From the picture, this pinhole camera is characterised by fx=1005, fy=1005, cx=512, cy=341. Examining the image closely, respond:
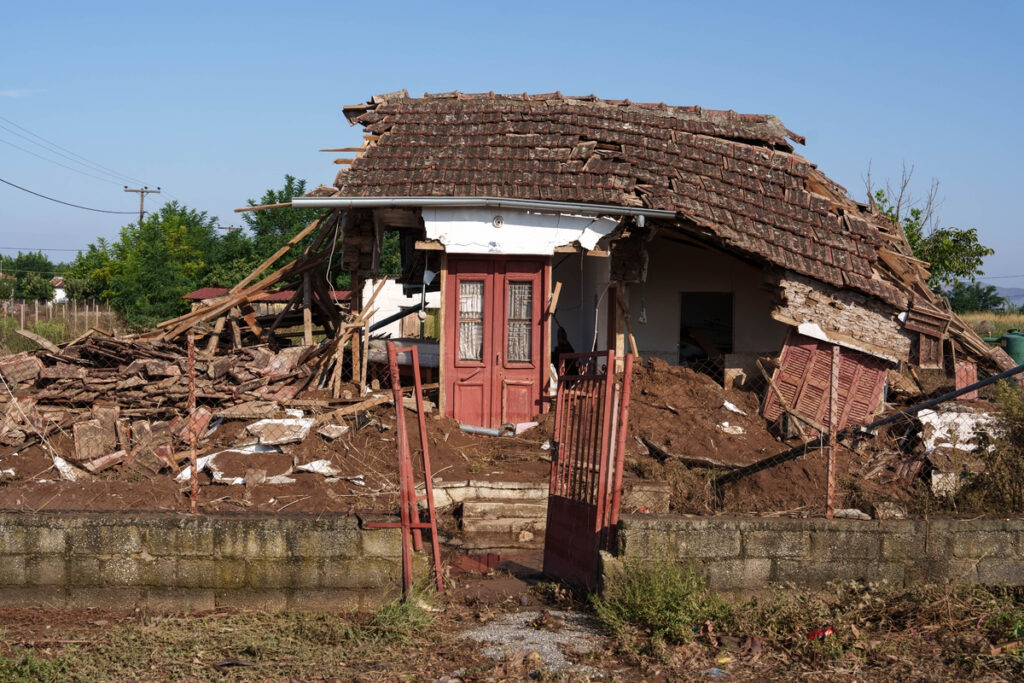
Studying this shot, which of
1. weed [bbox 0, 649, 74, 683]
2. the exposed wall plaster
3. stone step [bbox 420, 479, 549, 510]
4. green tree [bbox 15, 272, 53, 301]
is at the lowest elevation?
weed [bbox 0, 649, 74, 683]

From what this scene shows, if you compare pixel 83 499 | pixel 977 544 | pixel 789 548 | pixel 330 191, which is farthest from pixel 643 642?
pixel 330 191

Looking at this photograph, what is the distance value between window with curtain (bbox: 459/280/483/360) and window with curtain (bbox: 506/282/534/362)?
42 centimetres

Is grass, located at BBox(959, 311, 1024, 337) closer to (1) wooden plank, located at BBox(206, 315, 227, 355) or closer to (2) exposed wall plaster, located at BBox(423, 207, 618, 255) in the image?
(2) exposed wall plaster, located at BBox(423, 207, 618, 255)

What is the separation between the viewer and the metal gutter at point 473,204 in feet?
44.4

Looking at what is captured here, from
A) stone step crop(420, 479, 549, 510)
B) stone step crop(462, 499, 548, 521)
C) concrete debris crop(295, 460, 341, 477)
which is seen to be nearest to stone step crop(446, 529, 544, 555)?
stone step crop(462, 499, 548, 521)

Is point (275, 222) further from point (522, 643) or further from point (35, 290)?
point (522, 643)

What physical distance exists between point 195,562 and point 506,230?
8.01 meters

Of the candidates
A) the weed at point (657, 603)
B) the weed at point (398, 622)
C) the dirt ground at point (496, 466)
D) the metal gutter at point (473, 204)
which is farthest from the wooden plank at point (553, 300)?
the weed at point (398, 622)

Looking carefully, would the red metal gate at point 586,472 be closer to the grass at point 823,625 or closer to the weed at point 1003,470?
the grass at point 823,625

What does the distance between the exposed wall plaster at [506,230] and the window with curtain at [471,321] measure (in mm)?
574

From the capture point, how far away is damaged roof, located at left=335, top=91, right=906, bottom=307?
46.6 ft

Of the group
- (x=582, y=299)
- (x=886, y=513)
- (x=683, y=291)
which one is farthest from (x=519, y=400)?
(x=886, y=513)

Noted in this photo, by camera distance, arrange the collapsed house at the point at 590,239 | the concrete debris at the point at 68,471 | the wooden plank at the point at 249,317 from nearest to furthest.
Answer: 1. the concrete debris at the point at 68,471
2. the collapsed house at the point at 590,239
3. the wooden plank at the point at 249,317

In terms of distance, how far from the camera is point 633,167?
15.0 meters
